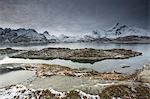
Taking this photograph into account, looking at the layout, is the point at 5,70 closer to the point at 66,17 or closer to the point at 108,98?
the point at 66,17

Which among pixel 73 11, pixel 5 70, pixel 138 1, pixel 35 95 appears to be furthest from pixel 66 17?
pixel 35 95

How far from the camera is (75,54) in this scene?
451 inches

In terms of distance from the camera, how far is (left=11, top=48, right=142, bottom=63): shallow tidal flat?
11.5 m

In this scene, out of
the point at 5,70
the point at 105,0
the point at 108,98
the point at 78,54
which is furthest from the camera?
the point at 78,54

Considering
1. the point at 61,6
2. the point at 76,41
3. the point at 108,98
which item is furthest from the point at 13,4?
the point at 108,98

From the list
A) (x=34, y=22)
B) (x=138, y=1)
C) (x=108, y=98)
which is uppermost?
(x=138, y=1)

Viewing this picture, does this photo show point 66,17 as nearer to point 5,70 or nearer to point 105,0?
point 105,0

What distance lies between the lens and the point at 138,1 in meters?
10.7

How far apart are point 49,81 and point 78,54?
5297mm

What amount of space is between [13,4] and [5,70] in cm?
342

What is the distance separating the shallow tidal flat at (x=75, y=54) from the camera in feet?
37.7

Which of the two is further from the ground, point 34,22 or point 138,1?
point 138,1

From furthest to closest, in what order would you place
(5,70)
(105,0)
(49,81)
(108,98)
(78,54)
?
(78,54) < (105,0) < (5,70) < (49,81) < (108,98)

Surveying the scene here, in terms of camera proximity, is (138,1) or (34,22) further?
(34,22)
